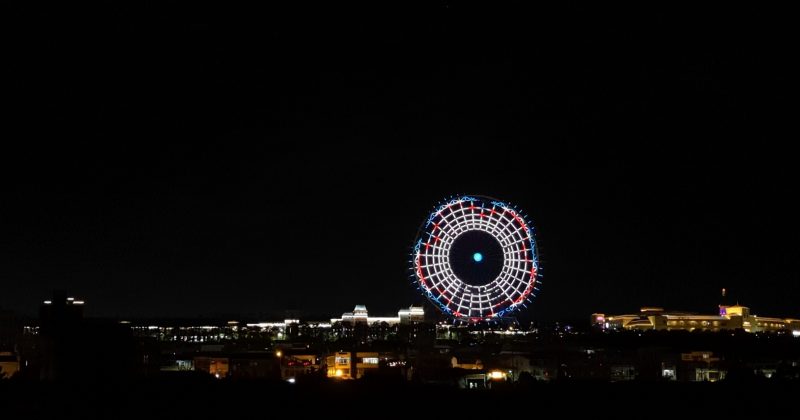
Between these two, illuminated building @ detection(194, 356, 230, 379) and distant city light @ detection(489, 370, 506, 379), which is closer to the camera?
distant city light @ detection(489, 370, 506, 379)

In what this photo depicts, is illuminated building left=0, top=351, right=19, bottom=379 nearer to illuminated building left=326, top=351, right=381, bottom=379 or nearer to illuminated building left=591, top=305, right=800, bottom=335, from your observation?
illuminated building left=326, top=351, right=381, bottom=379

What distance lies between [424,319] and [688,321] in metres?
32.8

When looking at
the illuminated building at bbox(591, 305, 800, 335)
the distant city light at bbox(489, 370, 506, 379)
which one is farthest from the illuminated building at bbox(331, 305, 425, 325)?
the distant city light at bbox(489, 370, 506, 379)

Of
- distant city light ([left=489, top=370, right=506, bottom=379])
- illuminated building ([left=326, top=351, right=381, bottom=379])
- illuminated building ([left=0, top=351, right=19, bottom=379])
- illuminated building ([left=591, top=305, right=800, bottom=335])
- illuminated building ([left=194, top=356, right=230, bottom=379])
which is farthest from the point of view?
illuminated building ([left=591, top=305, right=800, bottom=335])

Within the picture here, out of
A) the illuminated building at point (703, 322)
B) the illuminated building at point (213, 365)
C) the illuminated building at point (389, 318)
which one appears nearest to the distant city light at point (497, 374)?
the illuminated building at point (213, 365)

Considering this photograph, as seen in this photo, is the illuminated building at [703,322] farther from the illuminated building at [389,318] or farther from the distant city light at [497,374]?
the distant city light at [497,374]

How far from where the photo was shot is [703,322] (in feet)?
332

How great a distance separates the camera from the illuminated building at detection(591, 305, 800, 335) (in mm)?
99750

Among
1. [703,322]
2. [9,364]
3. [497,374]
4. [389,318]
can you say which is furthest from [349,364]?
[389,318]

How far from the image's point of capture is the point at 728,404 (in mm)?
21172

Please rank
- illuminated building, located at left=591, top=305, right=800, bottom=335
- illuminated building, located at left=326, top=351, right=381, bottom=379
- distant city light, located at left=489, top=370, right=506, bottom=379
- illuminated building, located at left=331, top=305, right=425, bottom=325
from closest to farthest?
distant city light, located at left=489, top=370, right=506, bottom=379 < illuminated building, located at left=326, top=351, right=381, bottom=379 < illuminated building, located at left=591, top=305, right=800, bottom=335 < illuminated building, located at left=331, top=305, right=425, bottom=325

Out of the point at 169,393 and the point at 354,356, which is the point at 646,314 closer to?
the point at 354,356

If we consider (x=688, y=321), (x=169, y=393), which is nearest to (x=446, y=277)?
(x=169, y=393)

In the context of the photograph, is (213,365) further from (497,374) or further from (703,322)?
(703,322)
